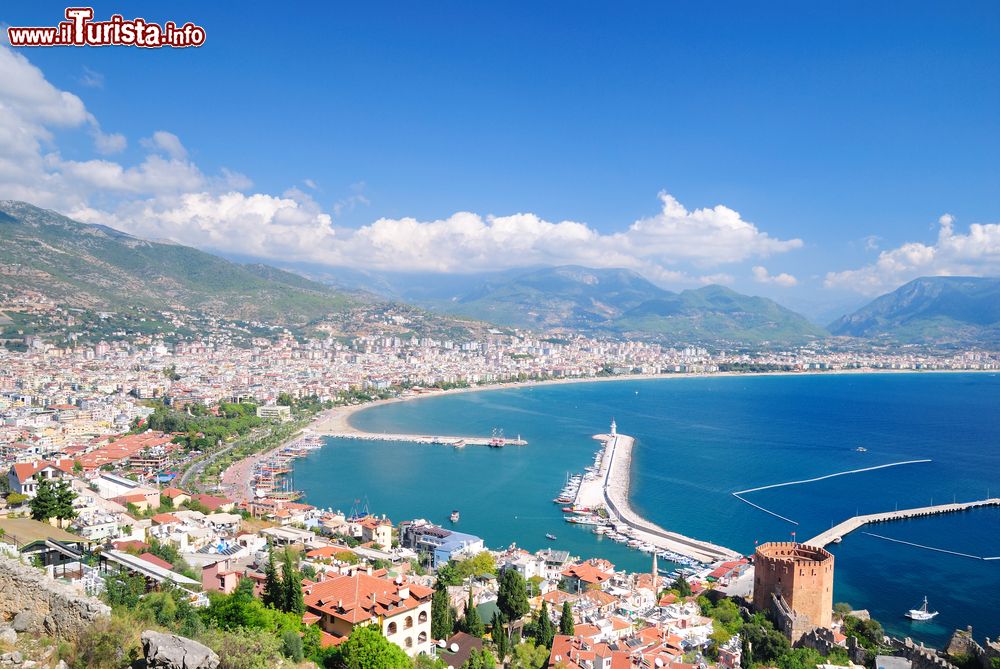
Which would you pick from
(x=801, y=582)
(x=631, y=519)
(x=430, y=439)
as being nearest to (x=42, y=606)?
(x=801, y=582)

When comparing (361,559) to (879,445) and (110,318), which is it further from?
(110,318)

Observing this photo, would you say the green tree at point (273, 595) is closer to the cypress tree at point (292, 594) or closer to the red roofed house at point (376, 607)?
the cypress tree at point (292, 594)

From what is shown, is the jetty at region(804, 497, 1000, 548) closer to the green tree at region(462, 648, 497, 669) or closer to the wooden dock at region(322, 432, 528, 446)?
the green tree at region(462, 648, 497, 669)

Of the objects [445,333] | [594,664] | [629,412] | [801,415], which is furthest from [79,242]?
[594,664]

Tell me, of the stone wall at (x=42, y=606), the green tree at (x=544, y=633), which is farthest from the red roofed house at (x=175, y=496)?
the stone wall at (x=42, y=606)

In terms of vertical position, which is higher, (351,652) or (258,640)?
(258,640)

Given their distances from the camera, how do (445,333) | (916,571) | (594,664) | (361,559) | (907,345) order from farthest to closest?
(907,345) → (445,333) → (916,571) → (361,559) → (594,664)
